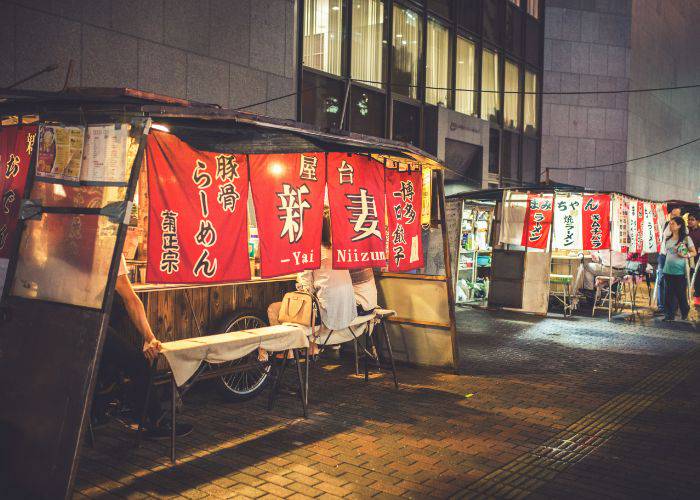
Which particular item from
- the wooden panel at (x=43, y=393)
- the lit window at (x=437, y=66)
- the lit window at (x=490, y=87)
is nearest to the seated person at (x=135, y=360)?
the wooden panel at (x=43, y=393)

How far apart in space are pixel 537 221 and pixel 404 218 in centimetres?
686

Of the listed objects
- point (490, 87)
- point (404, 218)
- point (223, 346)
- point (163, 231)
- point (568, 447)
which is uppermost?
Result: point (490, 87)

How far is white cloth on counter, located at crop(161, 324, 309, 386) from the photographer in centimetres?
585

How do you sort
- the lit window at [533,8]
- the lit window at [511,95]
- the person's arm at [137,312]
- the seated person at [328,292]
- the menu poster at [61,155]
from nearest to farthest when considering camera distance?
the menu poster at [61,155], the person's arm at [137,312], the seated person at [328,292], the lit window at [511,95], the lit window at [533,8]

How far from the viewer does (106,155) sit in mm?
5105

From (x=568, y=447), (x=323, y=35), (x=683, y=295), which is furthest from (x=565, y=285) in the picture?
(x=568, y=447)

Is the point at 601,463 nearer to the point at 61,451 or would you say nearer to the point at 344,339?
the point at 344,339

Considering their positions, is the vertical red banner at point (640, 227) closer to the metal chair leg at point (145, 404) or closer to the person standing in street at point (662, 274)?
the person standing in street at point (662, 274)

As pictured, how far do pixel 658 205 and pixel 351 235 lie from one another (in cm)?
1366

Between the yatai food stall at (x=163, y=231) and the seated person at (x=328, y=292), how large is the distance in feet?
0.61

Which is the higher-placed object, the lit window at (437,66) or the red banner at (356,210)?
the lit window at (437,66)

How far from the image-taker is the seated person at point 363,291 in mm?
8594

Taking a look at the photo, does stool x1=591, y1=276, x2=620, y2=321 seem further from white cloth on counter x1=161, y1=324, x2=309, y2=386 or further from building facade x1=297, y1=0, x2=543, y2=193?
white cloth on counter x1=161, y1=324, x2=309, y2=386

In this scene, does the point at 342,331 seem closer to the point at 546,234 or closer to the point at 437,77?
the point at 546,234
